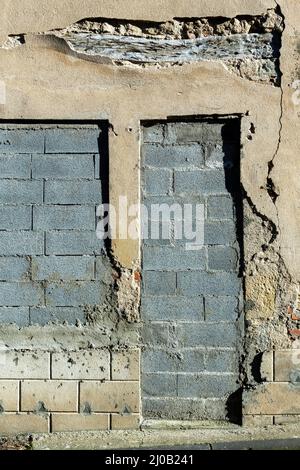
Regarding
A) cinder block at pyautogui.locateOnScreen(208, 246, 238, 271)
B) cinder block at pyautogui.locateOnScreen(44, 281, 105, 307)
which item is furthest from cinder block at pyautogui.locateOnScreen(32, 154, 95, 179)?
cinder block at pyautogui.locateOnScreen(208, 246, 238, 271)

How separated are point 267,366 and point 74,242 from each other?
1.43m

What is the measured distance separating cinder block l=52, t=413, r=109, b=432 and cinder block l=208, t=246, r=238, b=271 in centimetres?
116

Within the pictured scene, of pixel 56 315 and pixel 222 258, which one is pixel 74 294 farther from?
pixel 222 258

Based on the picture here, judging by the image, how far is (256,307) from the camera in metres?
4.44

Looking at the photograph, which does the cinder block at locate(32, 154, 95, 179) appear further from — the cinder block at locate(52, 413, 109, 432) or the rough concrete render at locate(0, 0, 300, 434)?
the cinder block at locate(52, 413, 109, 432)

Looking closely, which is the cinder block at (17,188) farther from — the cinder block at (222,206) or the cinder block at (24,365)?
the cinder block at (222,206)

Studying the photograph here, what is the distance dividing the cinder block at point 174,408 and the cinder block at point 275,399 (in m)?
0.34

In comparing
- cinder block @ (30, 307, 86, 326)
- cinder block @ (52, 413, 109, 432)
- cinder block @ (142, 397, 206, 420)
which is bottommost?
cinder block @ (52, 413, 109, 432)

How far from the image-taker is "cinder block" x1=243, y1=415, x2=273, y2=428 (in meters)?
4.43

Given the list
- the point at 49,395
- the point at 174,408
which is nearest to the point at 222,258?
the point at 174,408

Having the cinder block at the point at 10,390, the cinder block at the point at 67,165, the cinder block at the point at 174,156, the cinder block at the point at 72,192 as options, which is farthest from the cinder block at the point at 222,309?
the cinder block at the point at 10,390

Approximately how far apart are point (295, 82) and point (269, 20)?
0.41 metres

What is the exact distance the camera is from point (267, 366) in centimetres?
442
